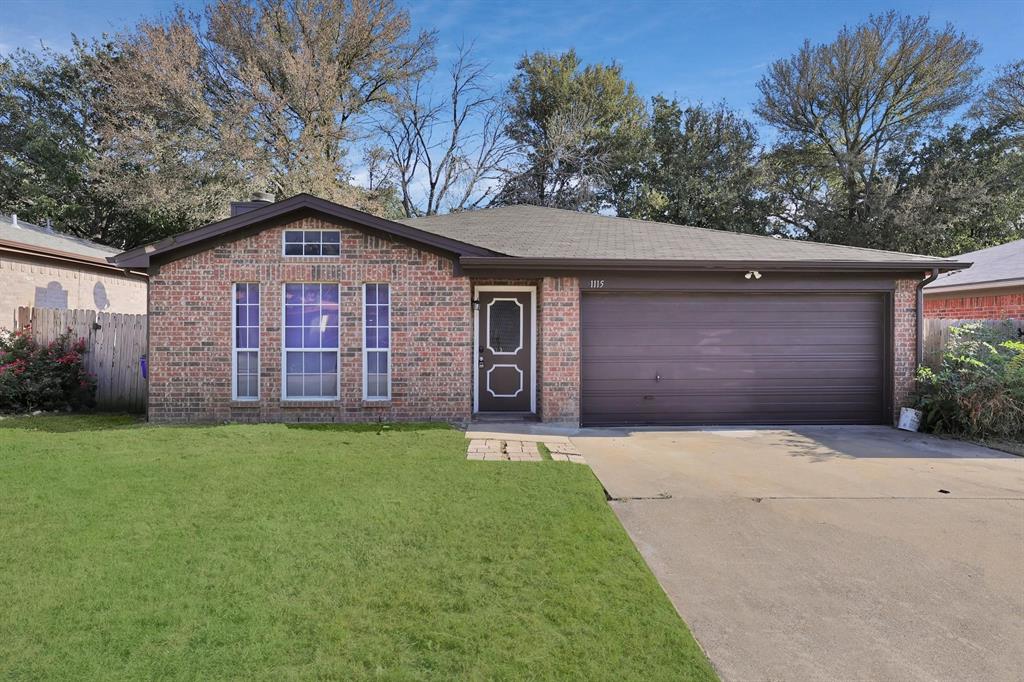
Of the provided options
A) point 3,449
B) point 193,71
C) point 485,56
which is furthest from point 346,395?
point 485,56

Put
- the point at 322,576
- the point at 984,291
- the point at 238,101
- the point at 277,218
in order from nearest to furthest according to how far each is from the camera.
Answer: the point at 322,576
the point at 277,218
the point at 984,291
the point at 238,101

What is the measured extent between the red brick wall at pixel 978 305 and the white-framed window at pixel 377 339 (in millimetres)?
11903

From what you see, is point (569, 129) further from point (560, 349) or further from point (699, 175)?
point (560, 349)

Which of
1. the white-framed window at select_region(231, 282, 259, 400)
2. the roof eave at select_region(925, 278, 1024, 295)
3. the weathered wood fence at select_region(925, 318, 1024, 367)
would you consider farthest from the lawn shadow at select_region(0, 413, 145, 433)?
the roof eave at select_region(925, 278, 1024, 295)

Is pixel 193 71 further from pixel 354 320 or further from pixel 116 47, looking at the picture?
pixel 354 320

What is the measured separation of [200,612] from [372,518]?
5.00 feet

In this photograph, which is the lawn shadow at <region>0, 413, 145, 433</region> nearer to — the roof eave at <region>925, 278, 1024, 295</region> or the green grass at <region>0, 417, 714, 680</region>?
the green grass at <region>0, 417, 714, 680</region>

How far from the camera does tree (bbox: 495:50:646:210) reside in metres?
24.3

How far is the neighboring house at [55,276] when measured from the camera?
35.4 ft

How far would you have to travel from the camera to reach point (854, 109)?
23.6m

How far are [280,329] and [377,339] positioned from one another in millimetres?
1429

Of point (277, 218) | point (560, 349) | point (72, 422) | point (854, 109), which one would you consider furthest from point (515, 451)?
point (854, 109)

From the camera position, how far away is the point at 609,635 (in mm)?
2857

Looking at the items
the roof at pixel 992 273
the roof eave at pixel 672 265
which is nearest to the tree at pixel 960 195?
the roof at pixel 992 273
